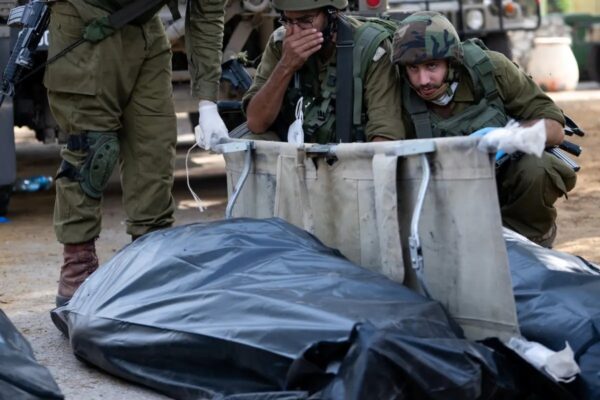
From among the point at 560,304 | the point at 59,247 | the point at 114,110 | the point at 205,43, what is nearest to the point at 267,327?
the point at 560,304

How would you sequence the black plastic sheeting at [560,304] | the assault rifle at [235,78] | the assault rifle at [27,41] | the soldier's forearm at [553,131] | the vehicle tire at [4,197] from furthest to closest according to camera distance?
the vehicle tire at [4,197] < the assault rifle at [235,78] < the assault rifle at [27,41] < the soldier's forearm at [553,131] < the black plastic sheeting at [560,304]

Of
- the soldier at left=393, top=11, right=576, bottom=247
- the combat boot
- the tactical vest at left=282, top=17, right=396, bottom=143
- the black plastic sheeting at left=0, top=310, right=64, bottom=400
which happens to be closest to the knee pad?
the combat boot

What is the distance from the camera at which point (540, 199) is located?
406cm

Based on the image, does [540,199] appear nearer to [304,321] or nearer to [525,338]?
[525,338]

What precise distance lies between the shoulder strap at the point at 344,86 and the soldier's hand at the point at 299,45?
0.08m

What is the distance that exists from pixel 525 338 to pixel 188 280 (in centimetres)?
91

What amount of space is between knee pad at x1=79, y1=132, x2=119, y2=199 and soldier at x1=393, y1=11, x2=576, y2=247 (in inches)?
40.7

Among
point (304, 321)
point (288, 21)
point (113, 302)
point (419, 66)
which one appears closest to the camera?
point (304, 321)

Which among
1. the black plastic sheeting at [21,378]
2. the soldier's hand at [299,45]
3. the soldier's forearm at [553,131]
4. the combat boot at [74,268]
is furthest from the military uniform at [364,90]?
the black plastic sheeting at [21,378]

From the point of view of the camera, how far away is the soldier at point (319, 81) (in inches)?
154

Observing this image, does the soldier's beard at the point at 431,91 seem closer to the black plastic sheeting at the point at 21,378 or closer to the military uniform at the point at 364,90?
the military uniform at the point at 364,90

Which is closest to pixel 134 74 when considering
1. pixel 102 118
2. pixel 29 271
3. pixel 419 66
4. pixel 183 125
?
pixel 102 118

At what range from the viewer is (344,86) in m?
3.97

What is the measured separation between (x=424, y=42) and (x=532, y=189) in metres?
0.68
